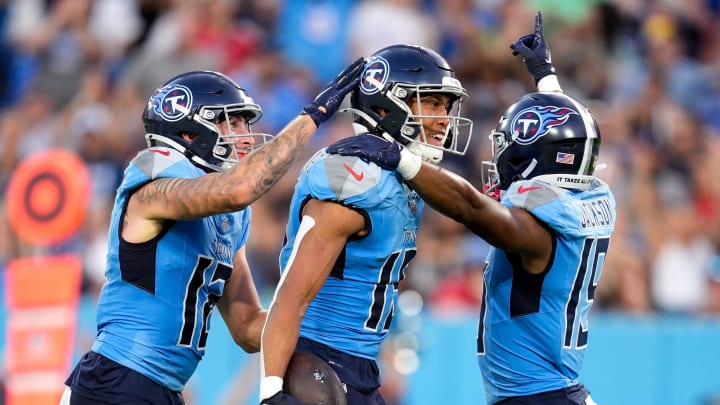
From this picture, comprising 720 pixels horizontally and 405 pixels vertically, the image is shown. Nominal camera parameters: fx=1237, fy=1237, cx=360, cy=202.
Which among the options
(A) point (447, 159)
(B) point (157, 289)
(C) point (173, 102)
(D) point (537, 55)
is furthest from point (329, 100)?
(A) point (447, 159)

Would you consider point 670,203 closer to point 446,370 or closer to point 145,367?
point 446,370

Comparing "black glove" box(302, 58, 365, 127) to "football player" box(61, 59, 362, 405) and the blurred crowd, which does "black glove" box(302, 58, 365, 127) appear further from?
the blurred crowd

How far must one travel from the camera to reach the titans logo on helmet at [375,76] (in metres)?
5.47

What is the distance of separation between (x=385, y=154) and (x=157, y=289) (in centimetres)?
124

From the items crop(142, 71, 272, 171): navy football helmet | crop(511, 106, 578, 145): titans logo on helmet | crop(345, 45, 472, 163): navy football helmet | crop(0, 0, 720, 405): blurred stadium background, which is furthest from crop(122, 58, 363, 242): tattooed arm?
crop(0, 0, 720, 405): blurred stadium background

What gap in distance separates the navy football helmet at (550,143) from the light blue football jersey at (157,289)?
55.9 inches

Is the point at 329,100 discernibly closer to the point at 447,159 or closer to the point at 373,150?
the point at 373,150

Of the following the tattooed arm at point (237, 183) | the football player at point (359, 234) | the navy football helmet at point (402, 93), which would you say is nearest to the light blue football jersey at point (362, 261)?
the football player at point (359, 234)

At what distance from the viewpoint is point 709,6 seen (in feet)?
44.3

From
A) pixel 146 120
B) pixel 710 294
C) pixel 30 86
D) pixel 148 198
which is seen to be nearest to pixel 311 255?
pixel 148 198

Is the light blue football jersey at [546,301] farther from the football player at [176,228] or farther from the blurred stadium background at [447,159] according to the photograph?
the blurred stadium background at [447,159]

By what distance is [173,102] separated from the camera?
571 centimetres

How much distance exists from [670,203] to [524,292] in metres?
5.85

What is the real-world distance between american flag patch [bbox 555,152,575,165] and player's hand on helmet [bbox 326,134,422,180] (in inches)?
33.5
